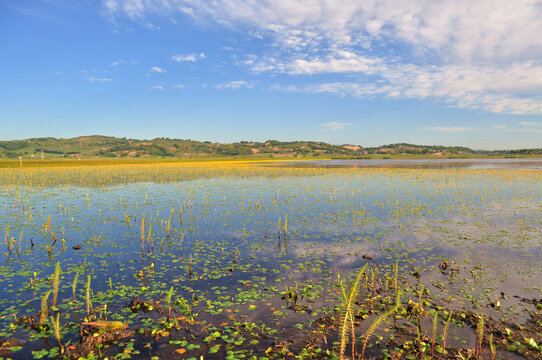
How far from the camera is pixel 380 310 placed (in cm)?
935

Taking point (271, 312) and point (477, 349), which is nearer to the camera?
point (477, 349)

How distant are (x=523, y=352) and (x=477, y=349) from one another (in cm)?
129

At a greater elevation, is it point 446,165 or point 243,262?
point 446,165

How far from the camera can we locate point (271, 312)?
366 inches

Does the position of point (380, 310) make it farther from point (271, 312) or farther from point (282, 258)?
point (282, 258)

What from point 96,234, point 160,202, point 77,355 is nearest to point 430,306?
point 77,355

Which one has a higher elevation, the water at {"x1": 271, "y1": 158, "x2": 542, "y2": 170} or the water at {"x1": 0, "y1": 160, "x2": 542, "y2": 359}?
the water at {"x1": 271, "y1": 158, "x2": 542, "y2": 170}

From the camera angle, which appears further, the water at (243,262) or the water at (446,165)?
the water at (446,165)

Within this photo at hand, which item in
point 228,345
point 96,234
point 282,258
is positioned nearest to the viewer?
point 228,345

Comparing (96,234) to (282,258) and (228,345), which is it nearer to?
(282,258)

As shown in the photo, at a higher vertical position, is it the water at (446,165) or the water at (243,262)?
the water at (446,165)

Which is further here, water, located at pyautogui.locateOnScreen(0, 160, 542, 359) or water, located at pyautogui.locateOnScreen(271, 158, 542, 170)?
water, located at pyautogui.locateOnScreen(271, 158, 542, 170)

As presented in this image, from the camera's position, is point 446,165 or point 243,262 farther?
point 446,165

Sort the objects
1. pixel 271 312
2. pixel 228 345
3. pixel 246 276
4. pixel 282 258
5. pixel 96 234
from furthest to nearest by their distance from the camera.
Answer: pixel 96 234 → pixel 282 258 → pixel 246 276 → pixel 271 312 → pixel 228 345
